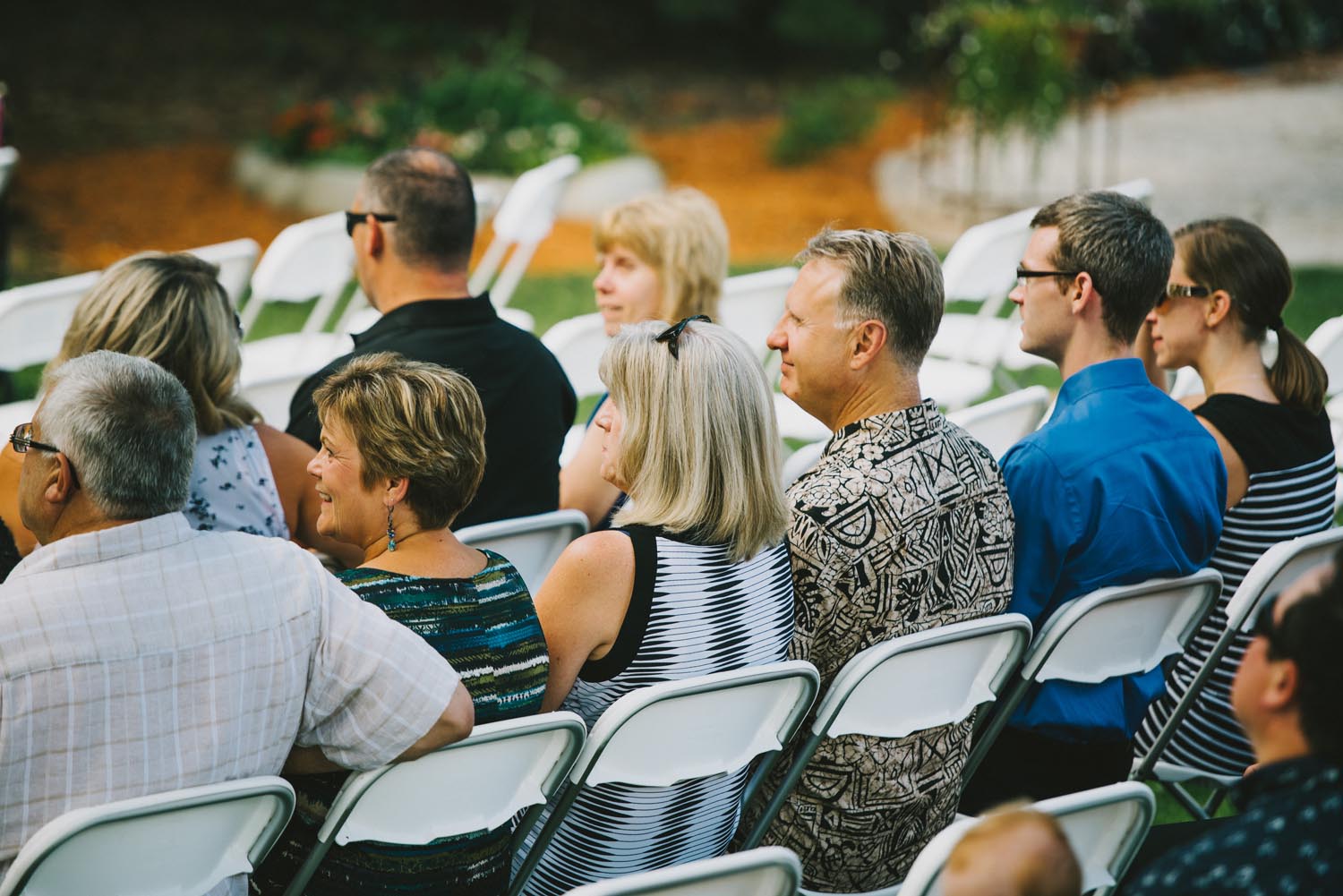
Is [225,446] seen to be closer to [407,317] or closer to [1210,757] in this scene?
[407,317]

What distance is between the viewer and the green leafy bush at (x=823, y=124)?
16.2 metres

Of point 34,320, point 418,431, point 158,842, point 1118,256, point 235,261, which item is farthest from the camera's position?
point 235,261

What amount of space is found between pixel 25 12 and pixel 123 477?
19859 mm

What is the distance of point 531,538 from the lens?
11.4ft

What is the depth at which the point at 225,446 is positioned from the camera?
351cm

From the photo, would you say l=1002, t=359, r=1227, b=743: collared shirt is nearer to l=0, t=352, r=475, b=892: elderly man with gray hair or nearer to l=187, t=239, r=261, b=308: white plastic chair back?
l=0, t=352, r=475, b=892: elderly man with gray hair

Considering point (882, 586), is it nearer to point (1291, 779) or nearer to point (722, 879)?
point (722, 879)

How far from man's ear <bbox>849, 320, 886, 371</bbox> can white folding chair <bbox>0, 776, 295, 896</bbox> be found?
1.43 m


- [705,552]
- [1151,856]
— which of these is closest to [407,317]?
[705,552]

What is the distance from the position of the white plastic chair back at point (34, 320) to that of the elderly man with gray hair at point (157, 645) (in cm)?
261

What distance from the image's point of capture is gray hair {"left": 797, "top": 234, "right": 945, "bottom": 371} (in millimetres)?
3057

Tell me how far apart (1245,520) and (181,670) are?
252 cm

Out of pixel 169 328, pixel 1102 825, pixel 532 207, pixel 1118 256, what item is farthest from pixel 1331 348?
pixel 169 328

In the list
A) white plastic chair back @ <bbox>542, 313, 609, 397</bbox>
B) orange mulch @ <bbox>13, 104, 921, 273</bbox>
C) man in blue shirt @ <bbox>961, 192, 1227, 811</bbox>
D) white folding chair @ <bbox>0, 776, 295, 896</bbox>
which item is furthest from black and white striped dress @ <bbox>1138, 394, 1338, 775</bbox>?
orange mulch @ <bbox>13, 104, 921, 273</bbox>
